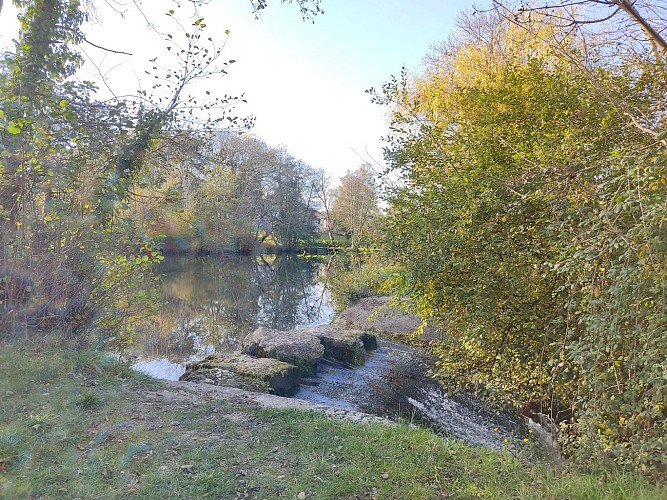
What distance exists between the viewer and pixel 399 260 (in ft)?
20.6

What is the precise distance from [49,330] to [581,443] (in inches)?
253

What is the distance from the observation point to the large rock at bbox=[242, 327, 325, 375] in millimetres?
8609

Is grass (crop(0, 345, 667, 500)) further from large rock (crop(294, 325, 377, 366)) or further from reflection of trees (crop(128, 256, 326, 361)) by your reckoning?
Result: large rock (crop(294, 325, 377, 366))

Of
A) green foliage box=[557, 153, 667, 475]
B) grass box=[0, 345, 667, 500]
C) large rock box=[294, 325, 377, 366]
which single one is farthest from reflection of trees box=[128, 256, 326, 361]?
green foliage box=[557, 153, 667, 475]

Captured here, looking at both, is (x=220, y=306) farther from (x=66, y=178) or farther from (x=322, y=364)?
(x=66, y=178)

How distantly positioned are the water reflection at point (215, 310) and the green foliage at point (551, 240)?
496cm

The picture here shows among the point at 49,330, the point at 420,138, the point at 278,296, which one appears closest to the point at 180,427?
the point at 49,330

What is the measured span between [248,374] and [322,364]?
229 cm

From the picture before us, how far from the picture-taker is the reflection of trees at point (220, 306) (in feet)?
36.0

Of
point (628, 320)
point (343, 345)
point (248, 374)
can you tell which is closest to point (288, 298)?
point (343, 345)

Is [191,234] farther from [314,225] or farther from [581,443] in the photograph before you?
[581,443]

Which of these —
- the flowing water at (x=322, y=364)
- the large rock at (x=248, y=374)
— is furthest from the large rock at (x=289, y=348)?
the large rock at (x=248, y=374)

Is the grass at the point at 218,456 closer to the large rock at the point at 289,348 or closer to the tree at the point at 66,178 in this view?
the tree at the point at 66,178

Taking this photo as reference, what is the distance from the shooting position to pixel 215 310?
1534 centimetres
